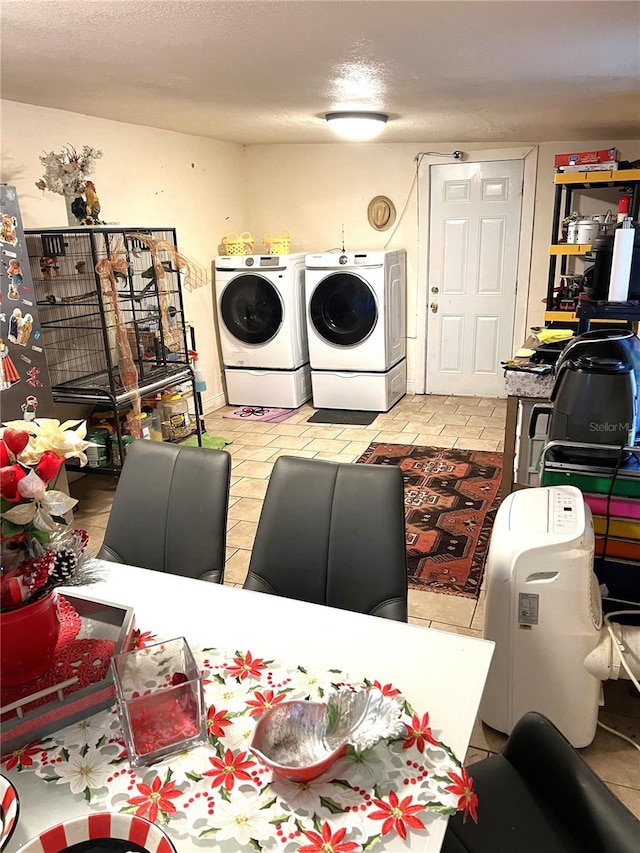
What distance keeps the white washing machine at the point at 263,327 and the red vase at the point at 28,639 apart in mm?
4187

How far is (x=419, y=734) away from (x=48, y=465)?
81cm

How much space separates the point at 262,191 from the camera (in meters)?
5.79

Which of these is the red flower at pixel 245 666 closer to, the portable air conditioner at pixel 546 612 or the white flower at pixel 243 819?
the white flower at pixel 243 819

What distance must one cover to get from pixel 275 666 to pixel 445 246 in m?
4.72

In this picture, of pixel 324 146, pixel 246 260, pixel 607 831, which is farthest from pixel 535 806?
pixel 324 146

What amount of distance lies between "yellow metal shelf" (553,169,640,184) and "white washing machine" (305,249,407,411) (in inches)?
57.9

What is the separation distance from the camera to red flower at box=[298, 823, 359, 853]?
0.91 metres

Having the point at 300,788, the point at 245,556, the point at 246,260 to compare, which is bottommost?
the point at 245,556

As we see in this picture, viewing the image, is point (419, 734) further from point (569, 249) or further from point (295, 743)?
point (569, 249)

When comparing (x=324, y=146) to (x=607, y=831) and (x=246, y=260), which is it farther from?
(x=607, y=831)

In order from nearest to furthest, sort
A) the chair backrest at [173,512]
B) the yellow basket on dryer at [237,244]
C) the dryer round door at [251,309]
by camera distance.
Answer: the chair backrest at [173,512]
the dryer round door at [251,309]
the yellow basket on dryer at [237,244]

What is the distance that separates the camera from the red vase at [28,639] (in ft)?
3.61

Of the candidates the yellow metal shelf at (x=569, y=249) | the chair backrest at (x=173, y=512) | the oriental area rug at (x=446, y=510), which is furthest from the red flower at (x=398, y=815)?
the yellow metal shelf at (x=569, y=249)

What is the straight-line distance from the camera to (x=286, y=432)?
489 centimetres
